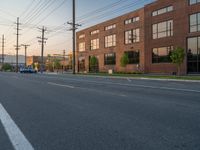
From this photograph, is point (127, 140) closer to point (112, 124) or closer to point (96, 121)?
point (112, 124)

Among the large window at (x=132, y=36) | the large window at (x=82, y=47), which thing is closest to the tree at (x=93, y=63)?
the large window at (x=82, y=47)

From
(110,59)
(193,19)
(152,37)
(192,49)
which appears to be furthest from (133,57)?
Result: (193,19)

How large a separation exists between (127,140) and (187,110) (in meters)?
3.85

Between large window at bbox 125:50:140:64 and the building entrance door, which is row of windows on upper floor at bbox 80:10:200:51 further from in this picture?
large window at bbox 125:50:140:64

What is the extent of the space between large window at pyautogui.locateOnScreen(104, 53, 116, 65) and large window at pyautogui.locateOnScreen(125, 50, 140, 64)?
6083 mm

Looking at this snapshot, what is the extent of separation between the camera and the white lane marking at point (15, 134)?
4.72m

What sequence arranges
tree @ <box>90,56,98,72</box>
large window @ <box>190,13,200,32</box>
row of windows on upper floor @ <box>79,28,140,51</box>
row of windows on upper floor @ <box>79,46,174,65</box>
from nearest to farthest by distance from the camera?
1. large window @ <box>190,13,200,32</box>
2. row of windows on upper floor @ <box>79,46,174,65</box>
3. row of windows on upper floor @ <box>79,28,140,51</box>
4. tree @ <box>90,56,98,72</box>

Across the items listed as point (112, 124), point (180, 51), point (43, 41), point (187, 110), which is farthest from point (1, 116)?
point (43, 41)

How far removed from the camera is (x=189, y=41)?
141 feet

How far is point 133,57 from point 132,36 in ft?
14.7

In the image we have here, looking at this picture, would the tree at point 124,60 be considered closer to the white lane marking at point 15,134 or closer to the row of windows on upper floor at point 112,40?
the row of windows on upper floor at point 112,40

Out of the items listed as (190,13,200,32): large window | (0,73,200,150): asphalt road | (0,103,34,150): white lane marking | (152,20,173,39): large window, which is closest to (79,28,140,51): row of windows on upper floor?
(152,20,173,39): large window

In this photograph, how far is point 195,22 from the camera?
42.0 m

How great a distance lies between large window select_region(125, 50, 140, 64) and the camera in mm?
54156
